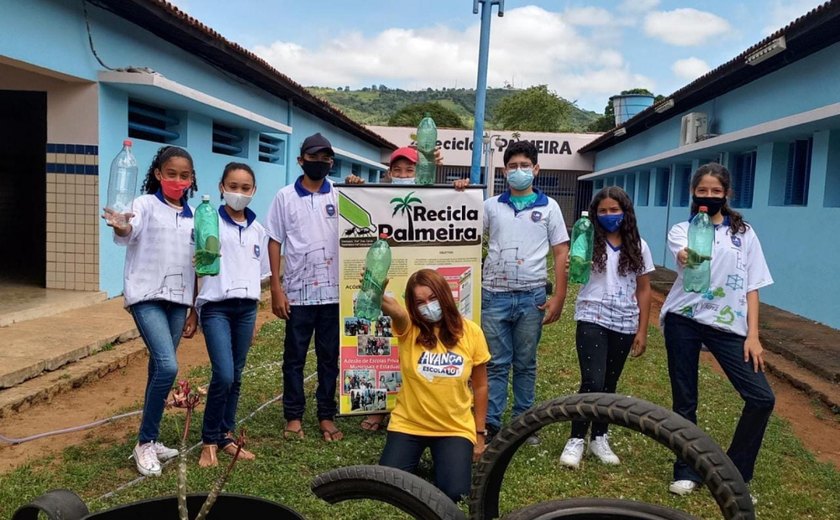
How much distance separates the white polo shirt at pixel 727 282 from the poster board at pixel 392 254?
134 centimetres

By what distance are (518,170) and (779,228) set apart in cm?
855

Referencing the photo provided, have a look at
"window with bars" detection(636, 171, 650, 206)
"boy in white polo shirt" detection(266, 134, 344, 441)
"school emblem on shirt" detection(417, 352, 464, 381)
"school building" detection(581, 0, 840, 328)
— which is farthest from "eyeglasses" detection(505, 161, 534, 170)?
"window with bars" detection(636, 171, 650, 206)

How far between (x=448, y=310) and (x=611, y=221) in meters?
1.24

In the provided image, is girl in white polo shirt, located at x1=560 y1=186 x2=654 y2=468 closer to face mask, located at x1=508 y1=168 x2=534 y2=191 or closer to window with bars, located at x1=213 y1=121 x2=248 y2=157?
face mask, located at x1=508 y1=168 x2=534 y2=191

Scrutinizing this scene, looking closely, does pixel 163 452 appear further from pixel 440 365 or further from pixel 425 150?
pixel 425 150

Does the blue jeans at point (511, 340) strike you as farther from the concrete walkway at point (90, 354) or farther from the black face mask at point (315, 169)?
the concrete walkway at point (90, 354)

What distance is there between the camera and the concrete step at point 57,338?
537 cm

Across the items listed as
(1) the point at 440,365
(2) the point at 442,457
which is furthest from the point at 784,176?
(2) the point at 442,457

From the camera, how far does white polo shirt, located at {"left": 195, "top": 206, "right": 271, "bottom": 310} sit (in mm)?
3791

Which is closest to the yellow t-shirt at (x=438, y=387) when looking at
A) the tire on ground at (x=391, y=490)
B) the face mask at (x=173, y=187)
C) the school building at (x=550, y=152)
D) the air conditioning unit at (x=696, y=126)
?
the face mask at (x=173, y=187)

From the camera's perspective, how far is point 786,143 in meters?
11.1

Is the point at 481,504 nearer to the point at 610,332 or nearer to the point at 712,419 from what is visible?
the point at 610,332

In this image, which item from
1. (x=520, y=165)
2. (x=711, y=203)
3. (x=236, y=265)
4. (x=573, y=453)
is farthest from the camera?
(x=520, y=165)

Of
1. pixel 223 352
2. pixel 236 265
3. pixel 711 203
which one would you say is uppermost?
pixel 711 203
